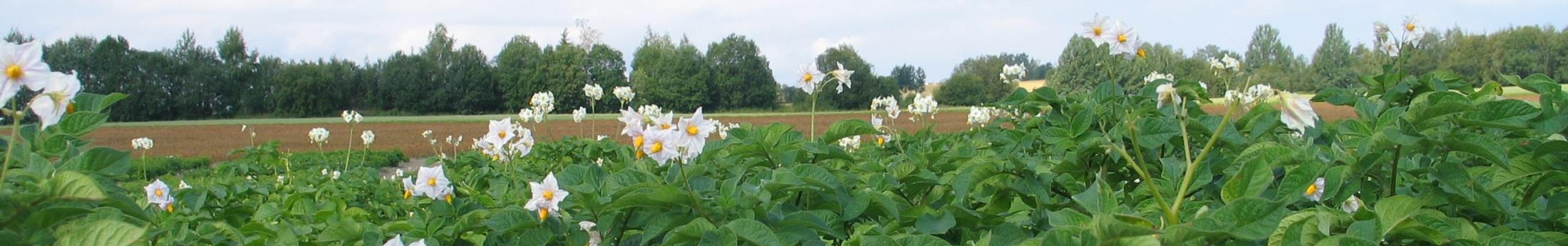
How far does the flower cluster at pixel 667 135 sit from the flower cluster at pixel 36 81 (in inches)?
26.1

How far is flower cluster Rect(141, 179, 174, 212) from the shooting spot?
8.58 feet

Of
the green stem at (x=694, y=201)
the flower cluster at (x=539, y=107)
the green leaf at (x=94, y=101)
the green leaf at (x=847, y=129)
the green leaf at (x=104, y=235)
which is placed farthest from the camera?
the flower cluster at (x=539, y=107)

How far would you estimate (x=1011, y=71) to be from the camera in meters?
7.56

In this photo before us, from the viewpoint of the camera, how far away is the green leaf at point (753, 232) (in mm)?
1253

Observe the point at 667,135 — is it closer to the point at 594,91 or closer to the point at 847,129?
the point at 847,129

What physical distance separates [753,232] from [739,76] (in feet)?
223

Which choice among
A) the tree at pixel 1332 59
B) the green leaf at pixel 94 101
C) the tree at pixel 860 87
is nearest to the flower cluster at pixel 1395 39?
the green leaf at pixel 94 101

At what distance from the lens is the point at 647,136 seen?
4.93ft

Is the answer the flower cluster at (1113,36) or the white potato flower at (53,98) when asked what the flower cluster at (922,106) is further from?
the white potato flower at (53,98)

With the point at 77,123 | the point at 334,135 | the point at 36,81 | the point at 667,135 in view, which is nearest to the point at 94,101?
the point at 77,123

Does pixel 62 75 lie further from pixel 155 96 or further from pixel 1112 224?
pixel 155 96

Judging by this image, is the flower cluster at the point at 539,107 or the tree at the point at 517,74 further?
the tree at the point at 517,74

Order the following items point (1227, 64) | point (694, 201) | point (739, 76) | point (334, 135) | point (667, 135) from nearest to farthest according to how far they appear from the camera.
Result: 1. point (694, 201)
2. point (667, 135)
3. point (1227, 64)
4. point (334, 135)
5. point (739, 76)

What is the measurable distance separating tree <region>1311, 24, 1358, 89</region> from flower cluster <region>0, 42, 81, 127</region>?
140 ft
